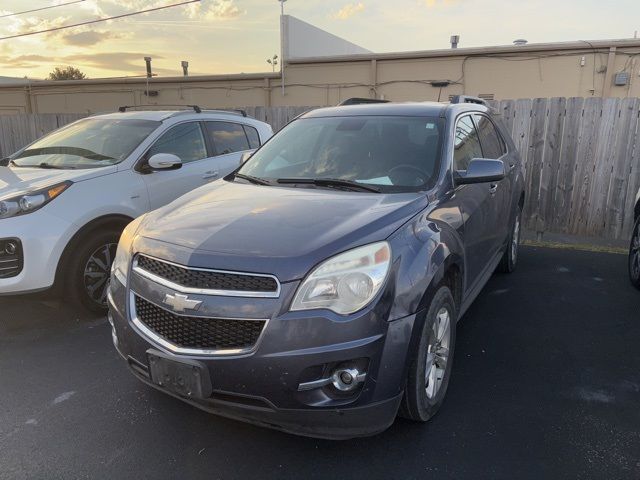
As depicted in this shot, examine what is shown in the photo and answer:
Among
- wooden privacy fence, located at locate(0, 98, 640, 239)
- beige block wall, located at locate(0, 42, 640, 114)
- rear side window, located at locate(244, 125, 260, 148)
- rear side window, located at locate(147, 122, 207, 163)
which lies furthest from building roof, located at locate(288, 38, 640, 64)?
rear side window, located at locate(147, 122, 207, 163)

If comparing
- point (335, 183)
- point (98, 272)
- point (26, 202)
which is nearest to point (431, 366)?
point (335, 183)

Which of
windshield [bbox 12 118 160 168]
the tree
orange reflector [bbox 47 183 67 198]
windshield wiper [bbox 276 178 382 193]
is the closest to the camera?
windshield wiper [bbox 276 178 382 193]

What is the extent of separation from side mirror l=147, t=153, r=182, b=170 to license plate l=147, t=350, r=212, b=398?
262 cm

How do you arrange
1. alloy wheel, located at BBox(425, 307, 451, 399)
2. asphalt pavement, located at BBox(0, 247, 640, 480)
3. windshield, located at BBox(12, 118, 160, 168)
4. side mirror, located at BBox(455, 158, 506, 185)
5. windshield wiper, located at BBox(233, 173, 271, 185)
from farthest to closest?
windshield, located at BBox(12, 118, 160, 168), windshield wiper, located at BBox(233, 173, 271, 185), side mirror, located at BBox(455, 158, 506, 185), alloy wheel, located at BBox(425, 307, 451, 399), asphalt pavement, located at BBox(0, 247, 640, 480)

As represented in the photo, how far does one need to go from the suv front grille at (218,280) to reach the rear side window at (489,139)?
2792 millimetres

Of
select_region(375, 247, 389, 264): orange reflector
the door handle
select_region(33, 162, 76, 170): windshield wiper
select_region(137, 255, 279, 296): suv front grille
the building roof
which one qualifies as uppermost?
the building roof

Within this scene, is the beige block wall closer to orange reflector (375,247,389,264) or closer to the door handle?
the door handle

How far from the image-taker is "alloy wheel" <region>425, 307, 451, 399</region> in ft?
8.87

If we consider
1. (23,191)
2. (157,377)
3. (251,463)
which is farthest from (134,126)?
(251,463)

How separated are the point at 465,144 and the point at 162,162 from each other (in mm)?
2735

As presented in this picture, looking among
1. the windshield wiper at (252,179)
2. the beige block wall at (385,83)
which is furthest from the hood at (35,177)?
the beige block wall at (385,83)

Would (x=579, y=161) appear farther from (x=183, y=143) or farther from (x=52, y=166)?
(x=52, y=166)

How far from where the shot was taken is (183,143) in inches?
214

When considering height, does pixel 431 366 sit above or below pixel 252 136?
below
